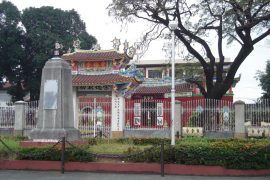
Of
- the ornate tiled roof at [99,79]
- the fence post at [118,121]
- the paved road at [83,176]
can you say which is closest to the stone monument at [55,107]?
the paved road at [83,176]

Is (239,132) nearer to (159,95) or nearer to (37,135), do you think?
(37,135)

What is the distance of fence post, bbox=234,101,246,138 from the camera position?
23062 millimetres

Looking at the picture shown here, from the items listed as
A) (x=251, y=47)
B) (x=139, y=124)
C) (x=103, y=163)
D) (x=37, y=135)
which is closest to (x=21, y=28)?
(x=139, y=124)

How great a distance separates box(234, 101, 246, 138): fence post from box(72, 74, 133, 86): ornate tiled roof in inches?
324

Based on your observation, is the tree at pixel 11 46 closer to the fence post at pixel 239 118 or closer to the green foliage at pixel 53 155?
the fence post at pixel 239 118

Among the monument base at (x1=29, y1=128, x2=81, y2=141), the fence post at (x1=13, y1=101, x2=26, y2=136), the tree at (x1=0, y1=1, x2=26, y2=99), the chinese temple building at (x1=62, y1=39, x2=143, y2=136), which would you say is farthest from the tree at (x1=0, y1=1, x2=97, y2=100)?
the monument base at (x1=29, y1=128, x2=81, y2=141)

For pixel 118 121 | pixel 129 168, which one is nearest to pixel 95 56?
pixel 118 121

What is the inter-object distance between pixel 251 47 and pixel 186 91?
15.7 meters

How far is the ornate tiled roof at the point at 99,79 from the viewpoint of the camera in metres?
28.1

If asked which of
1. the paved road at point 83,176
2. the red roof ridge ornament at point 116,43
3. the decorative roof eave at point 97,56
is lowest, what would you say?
the paved road at point 83,176

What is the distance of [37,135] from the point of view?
14.3 meters

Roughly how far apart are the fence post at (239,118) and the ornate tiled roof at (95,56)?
9.44m

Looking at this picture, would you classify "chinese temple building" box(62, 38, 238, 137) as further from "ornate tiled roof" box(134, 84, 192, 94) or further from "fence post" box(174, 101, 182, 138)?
"ornate tiled roof" box(134, 84, 192, 94)

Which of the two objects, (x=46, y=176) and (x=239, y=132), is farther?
(x=239, y=132)
